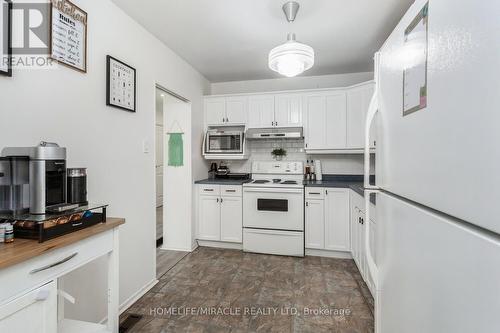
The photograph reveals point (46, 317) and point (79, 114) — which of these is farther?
point (79, 114)

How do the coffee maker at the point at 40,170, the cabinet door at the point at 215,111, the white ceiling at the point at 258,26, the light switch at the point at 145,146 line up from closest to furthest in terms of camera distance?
the coffee maker at the point at 40,170 < the white ceiling at the point at 258,26 < the light switch at the point at 145,146 < the cabinet door at the point at 215,111

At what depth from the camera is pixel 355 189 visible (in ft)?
9.41

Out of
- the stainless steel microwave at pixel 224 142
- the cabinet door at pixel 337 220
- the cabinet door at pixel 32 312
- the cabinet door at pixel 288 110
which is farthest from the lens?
the stainless steel microwave at pixel 224 142

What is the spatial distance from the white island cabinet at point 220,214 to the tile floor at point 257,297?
15.0 inches

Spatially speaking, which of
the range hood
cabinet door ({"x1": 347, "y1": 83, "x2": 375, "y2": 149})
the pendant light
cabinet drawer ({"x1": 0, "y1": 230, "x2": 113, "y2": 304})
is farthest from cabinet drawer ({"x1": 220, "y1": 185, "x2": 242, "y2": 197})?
cabinet drawer ({"x1": 0, "y1": 230, "x2": 113, "y2": 304})

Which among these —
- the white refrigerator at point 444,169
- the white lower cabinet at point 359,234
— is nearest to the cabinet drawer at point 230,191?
the white lower cabinet at point 359,234

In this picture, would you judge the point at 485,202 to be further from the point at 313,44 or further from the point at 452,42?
the point at 313,44

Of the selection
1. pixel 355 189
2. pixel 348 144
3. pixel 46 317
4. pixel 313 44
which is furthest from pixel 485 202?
pixel 348 144

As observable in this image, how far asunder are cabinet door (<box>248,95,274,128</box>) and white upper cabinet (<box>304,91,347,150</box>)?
521mm

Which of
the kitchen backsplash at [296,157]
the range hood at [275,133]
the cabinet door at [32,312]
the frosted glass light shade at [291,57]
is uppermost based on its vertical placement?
the frosted glass light shade at [291,57]

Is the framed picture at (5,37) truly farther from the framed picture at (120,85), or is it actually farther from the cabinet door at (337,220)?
the cabinet door at (337,220)

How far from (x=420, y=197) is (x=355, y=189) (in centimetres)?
215

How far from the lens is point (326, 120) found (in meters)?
3.54

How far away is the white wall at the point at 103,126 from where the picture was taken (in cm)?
142
